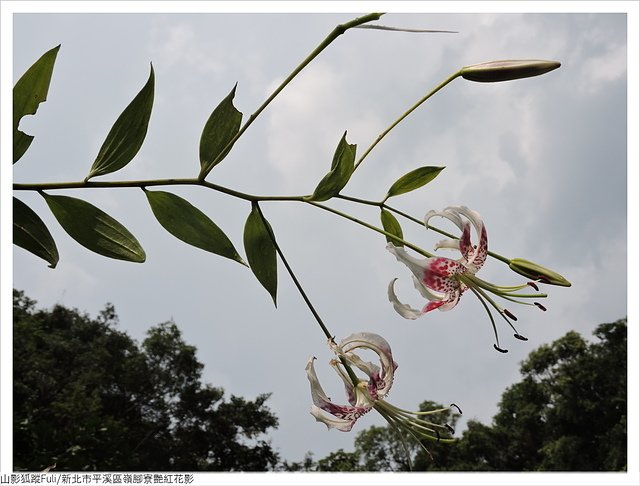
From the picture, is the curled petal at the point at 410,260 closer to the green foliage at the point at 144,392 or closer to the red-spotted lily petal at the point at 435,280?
the red-spotted lily petal at the point at 435,280

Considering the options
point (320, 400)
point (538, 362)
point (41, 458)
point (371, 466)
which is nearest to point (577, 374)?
point (538, 362)

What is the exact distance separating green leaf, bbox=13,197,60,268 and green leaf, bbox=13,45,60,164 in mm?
37

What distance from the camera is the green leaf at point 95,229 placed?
1.24ft

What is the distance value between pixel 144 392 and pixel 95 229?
10231 millimetres

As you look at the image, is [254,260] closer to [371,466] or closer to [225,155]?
[225,155]

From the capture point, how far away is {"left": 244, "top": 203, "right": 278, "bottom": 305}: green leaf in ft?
1.28

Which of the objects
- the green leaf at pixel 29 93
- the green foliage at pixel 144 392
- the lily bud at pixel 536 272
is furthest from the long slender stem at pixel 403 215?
the green foliage at pixel 144 392

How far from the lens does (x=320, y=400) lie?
0.46m

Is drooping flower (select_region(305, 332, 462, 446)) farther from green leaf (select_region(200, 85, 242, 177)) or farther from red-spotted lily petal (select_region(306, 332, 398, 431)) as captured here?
green leaf (select_region(200, 85, 242, 177))

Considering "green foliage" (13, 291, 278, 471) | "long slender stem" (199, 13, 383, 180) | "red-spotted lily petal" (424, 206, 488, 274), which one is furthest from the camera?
"green foliage" (13, 291, 278, 471)

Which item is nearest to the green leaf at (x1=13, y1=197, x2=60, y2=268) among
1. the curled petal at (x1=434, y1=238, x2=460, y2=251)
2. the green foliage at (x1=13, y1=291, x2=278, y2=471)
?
the curled petal at (x1=434, y1=238, x2=460, y2=251)

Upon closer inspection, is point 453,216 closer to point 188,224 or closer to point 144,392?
point 188,224

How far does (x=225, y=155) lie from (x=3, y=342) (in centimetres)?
18

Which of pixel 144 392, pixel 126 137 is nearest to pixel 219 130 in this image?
pixel 126 137
